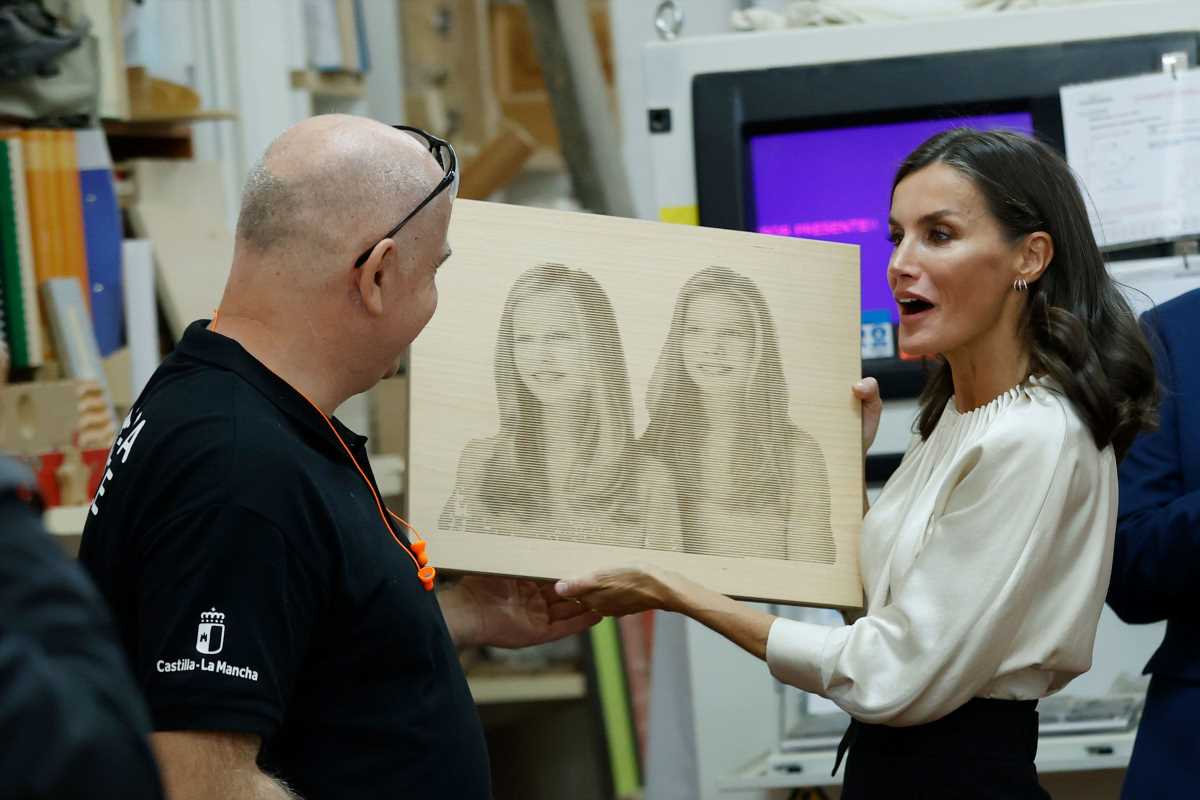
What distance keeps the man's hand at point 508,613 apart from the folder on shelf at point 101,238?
126cm

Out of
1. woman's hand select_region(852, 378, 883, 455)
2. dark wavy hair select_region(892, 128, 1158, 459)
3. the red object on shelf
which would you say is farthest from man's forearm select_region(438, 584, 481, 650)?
the red object on shelf

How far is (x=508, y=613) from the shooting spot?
1.96 meters

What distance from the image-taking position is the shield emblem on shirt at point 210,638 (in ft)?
4.18

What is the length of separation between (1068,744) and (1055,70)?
1.10 meters

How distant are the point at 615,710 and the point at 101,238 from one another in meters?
2.22

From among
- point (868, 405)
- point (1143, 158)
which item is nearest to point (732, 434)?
point (868, 405)

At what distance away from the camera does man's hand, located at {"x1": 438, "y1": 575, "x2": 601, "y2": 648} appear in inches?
77.0

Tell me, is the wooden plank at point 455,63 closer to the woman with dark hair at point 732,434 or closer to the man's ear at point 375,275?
the woman with dark hair at point 732,434

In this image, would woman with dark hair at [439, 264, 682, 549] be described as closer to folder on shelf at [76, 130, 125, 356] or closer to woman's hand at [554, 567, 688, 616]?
woman's hand at [554, 567, 688, 616]

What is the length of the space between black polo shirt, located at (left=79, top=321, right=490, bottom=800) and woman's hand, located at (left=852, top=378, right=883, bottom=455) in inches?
27.1

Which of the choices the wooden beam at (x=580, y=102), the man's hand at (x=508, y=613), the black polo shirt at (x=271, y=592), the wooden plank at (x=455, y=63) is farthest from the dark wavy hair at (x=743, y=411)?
the wooden plank at (x=455, y=63)

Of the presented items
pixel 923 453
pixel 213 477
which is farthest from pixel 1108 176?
pixel 213 477

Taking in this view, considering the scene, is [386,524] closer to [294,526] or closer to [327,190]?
[294,526]

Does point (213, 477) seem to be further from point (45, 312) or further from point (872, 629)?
point (45, 312)
